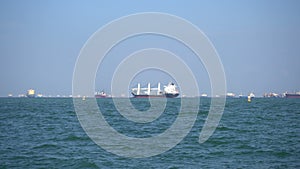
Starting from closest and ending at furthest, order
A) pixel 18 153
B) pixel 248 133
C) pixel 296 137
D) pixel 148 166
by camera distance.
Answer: pixel 148 166
pixel 18 153
pixel 296 137
pixel 248 133

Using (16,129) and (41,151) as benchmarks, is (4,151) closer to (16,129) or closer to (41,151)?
(41,151)

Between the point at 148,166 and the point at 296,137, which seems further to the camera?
the point at 296,137

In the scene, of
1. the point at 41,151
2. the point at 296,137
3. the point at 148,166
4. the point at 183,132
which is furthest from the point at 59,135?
the point at 296,137

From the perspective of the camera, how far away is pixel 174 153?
28125mm

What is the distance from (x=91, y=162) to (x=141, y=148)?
18.1 ft

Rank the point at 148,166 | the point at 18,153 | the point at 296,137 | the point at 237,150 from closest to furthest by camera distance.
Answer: the point at 148,166 → the point at 18,153 → the point at 237,150 → the point at 296,137

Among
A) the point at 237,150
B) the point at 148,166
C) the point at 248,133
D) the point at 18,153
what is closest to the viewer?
the point at 148,166

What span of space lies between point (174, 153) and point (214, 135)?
9.38 metres

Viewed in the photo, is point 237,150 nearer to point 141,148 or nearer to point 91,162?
point 141,148

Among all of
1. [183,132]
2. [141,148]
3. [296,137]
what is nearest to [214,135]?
[183,132]

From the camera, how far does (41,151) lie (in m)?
28.3

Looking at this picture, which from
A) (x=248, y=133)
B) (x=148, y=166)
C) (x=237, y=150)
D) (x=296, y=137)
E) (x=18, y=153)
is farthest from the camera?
(x=248, y=133)

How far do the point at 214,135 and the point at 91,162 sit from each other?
572 inches

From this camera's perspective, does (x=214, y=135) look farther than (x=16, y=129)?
No
